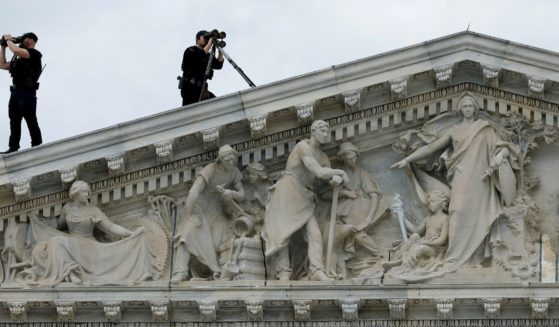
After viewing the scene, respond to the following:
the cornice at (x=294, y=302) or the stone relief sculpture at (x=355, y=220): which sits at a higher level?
the stone relief sculpture at (x=355, y=220)

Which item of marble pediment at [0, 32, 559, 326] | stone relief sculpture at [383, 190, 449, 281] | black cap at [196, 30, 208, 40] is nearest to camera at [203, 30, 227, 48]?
black cap at [196, 30, 208, 40]

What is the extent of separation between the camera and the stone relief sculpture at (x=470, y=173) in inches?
1315

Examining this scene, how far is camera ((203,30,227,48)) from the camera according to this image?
1404 inches

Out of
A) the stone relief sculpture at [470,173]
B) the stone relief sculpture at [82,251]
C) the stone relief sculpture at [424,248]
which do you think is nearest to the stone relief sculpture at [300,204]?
the stone relief sculpture at [424,248]

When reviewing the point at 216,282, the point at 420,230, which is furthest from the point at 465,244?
the point at 216,282

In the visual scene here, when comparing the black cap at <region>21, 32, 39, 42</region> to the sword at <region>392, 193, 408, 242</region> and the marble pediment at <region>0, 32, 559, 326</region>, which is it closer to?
the marble pediment at <region>0, 32, 559, 326</region>

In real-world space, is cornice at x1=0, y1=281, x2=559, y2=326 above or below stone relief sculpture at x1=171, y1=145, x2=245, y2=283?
below

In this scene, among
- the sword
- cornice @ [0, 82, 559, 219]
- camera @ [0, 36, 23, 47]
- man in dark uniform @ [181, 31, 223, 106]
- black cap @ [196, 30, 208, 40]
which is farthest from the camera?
black cap @ [196, 30, 208, 40]

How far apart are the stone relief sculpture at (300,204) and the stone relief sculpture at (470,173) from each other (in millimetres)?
1062

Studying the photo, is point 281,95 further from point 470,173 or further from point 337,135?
point 470,173

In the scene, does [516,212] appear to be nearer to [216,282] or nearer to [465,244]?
[465,244]

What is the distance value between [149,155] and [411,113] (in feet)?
10.6

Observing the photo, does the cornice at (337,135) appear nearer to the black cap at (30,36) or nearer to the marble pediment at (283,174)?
the marble pediment at (283,174)

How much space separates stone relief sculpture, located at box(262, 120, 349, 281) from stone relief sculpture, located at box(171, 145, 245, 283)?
1.70 ft
